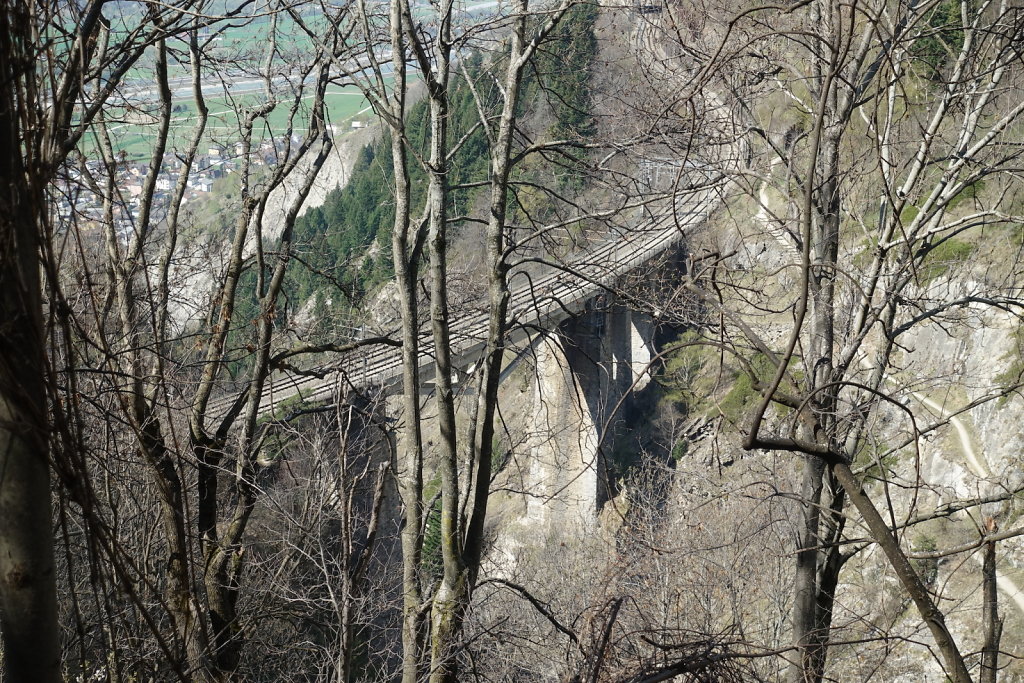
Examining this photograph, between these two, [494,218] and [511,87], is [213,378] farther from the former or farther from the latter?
[511,87]

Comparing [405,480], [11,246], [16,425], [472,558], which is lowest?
[472,558]

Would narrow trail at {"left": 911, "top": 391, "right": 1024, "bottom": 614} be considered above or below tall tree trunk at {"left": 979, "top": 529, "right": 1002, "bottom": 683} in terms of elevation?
below

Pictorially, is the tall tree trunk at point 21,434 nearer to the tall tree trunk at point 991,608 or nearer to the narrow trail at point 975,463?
the tall tree trunk at point 991,608

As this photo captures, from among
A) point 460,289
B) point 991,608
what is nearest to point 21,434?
point 991,608

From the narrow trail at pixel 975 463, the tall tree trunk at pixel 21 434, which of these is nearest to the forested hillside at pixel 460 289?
the tall tree trunk at pixel 21 434

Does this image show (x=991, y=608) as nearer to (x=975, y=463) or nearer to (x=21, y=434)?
(x=21, y=434)

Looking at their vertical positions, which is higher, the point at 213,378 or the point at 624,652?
the point at 213,378

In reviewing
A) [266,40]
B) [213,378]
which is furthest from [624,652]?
[266,40]

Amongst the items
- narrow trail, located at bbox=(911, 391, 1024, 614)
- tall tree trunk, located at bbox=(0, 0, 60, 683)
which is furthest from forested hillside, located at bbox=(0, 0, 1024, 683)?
narrow trail, located at bbox=(911, 391, 1024, 614)

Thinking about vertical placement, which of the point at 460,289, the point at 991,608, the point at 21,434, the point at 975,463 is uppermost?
the point at 460,289

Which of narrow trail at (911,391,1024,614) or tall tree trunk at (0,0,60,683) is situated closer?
tall tree trunk at (0,0,60,683)

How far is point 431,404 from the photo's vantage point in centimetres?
2231

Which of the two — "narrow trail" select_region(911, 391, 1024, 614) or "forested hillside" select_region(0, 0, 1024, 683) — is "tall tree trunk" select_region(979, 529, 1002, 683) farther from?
"narrow trail" select_region(911, 391, 1024, 614)

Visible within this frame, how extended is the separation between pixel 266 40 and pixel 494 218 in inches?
108
